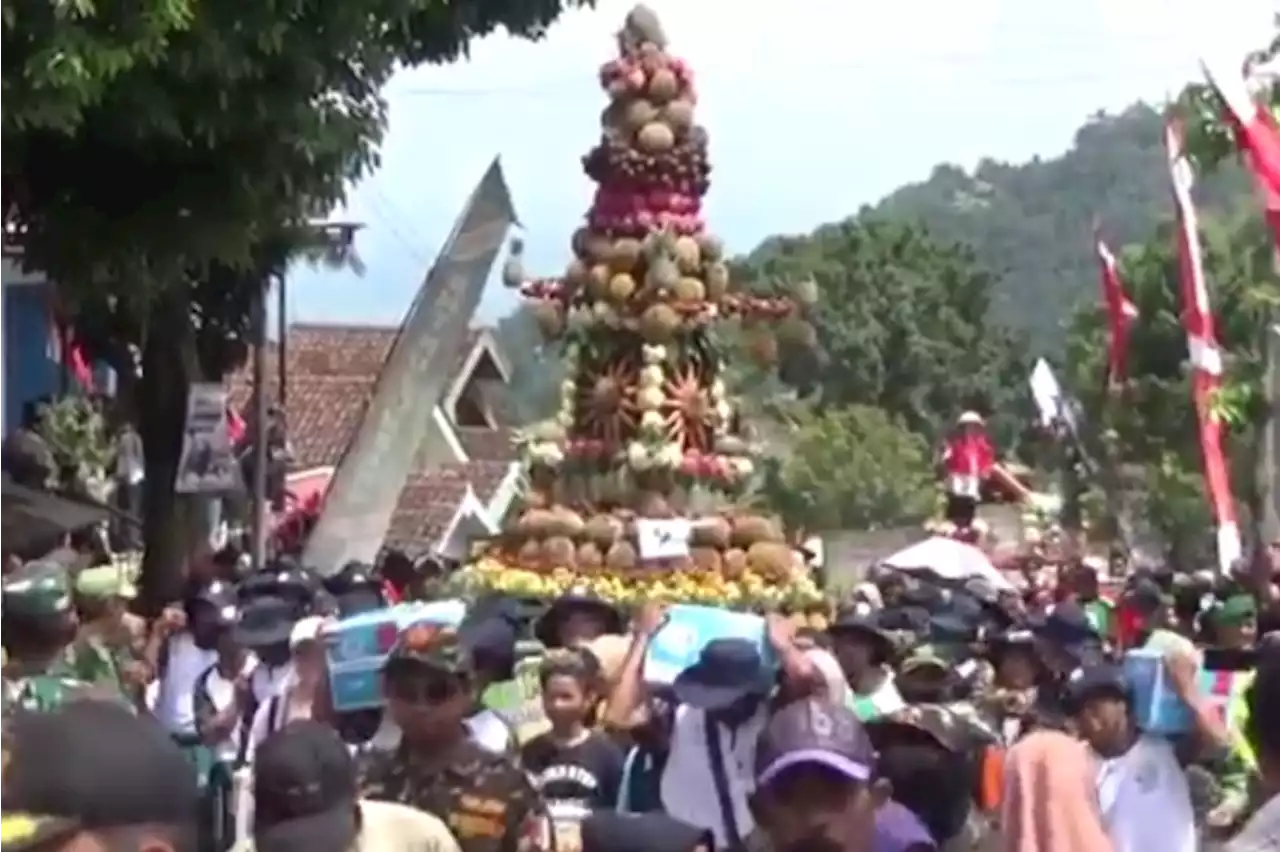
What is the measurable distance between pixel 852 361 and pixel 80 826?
74.4 meters

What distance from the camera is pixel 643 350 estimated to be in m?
23.3

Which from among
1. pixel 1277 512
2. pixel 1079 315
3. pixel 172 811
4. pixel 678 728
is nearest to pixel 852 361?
pixel 1079 315

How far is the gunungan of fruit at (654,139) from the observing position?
23219 millimetres

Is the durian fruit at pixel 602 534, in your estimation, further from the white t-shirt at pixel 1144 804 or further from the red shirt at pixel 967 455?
the white t-shirt at pixel 1144 804

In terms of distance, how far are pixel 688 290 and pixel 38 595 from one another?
1540 cm

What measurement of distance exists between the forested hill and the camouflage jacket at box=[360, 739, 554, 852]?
11850 centimetres

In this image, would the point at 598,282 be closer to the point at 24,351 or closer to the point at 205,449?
the point at 205,449

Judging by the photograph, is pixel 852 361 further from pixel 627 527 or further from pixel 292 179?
pixel 292 179

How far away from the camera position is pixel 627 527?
22.7 m

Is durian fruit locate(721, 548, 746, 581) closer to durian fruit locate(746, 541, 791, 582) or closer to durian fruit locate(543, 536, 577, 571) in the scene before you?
durian fruit locate(746, 541, 791, 582)

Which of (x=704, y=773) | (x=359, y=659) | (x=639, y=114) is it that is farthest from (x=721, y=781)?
(x=639, y=114)

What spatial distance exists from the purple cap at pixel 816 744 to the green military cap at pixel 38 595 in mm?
3036

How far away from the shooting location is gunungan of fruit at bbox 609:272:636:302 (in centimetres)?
2330

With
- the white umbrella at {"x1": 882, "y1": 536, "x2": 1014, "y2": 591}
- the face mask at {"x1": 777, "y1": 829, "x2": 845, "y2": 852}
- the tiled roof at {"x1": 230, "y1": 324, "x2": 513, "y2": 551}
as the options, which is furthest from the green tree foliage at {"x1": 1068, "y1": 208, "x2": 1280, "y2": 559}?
the face mask at {"x1": 777, "y1": 829, "x2": 845, "y2": 852}
